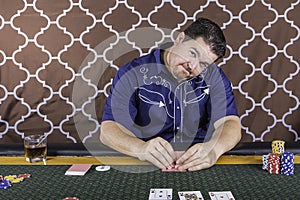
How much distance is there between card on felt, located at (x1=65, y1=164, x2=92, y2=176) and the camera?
62.6 inches

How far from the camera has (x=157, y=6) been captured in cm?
306

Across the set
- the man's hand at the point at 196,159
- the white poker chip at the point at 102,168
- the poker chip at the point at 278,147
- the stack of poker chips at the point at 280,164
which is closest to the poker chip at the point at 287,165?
the stack of poker chips at the point at 280,164

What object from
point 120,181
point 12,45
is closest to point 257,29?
point 12,45

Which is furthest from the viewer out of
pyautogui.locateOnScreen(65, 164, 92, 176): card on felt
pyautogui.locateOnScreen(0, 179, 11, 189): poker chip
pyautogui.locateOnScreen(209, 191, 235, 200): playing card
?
pyautogui.locateOnScreen(65, 164, 92, 176): card on felt

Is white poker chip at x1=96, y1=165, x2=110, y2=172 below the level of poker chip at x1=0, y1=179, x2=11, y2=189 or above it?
below

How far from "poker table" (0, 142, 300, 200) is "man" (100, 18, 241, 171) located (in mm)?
264

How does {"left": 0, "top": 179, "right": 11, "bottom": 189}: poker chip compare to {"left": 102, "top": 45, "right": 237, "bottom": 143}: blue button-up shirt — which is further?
{"left": 102, "top": 45, "right": 237, "bottom": 143}: blue button-up shirt

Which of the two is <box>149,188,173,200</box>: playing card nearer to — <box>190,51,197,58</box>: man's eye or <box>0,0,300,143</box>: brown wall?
<box>190,51,197,58</box>: man's eye

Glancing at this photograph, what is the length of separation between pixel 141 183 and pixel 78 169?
0.90ft

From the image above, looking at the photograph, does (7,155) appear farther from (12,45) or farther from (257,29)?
(257,29)

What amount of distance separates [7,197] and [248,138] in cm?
213

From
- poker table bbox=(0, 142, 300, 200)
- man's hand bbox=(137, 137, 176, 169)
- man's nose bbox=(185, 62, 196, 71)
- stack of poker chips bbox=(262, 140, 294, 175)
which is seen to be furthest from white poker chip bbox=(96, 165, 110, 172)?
man's nose bbox=(185, 62, 196, 71)

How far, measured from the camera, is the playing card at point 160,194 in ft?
4.43

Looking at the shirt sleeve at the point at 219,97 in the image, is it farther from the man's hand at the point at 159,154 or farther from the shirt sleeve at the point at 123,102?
the man's hand at the point at 159,154
